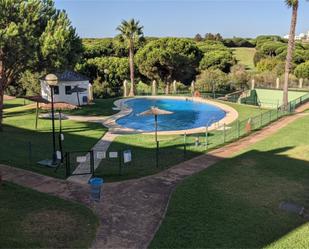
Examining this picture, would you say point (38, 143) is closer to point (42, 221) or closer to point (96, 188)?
point (96, 188)

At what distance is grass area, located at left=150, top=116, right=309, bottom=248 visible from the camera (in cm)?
1030

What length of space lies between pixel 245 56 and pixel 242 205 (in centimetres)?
8341

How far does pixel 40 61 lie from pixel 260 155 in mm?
16444

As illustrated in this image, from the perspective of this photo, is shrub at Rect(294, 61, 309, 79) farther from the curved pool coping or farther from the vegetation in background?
the vegetation in background

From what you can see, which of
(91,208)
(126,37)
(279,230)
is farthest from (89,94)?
(279,230)

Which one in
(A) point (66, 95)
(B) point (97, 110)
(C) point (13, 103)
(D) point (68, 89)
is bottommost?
(B) point (97, 110)

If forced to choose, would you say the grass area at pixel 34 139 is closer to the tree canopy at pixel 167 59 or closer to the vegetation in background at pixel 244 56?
the tree canopy at pixel 167 59

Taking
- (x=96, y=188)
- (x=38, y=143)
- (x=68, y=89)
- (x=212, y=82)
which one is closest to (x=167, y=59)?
(x=212, y=82)

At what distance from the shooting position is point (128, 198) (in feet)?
44.4

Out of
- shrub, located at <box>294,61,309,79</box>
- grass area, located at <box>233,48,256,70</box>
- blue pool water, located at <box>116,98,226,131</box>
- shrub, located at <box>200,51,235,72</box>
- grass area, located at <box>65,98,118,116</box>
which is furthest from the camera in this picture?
grass area, located at <box>233,48,256,70</box>

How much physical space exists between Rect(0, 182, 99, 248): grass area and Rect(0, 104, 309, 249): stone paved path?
20.0 inches

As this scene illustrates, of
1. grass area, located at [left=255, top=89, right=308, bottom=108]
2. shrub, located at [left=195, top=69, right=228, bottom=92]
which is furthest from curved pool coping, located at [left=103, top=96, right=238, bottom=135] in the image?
grass area, located at [left=255, top=89, right=308, bottom=108]

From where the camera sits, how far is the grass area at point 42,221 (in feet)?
32.0

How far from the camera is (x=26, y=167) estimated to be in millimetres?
16859
